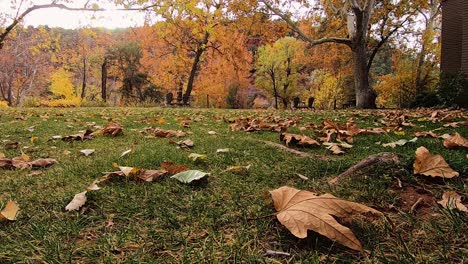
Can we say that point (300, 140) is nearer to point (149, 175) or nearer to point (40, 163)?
point (149, 175)

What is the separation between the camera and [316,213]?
2.94 feet

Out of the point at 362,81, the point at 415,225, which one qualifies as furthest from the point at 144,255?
the point at 362,81

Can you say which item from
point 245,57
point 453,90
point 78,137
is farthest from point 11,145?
point 245,57

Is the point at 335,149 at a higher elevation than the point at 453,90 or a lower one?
lower

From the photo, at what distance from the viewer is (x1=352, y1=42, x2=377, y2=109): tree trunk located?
11.4 meters

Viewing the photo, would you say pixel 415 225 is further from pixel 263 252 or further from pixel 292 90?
pixel 292 90

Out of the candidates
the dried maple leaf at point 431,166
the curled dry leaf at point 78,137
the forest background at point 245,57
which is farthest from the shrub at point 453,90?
the curled dry leaf at point 78,137

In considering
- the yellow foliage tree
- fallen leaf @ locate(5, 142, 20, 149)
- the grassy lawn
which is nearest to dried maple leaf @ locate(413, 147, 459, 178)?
the grassy lawn

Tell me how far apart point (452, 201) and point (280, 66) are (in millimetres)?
29906

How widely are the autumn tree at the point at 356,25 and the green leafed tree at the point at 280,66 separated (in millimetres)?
9897

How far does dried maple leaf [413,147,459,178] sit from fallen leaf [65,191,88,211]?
4.95ft

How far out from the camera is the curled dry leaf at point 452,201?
3.41 ft

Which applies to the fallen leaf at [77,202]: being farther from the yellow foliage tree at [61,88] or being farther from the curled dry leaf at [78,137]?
the yellow foliage tree at [61,88]

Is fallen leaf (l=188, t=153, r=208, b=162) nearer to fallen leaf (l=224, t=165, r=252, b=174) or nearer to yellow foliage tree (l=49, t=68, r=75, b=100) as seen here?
fallen leaf (l=224, t=165, r=252, b=174)
